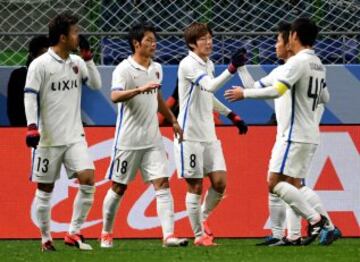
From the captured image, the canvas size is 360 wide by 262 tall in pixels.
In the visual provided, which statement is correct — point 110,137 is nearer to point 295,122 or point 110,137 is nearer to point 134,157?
point 134,157

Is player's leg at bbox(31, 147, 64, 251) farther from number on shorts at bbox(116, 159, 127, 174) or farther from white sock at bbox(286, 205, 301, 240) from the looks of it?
white sock at bbox(286, 205, 301, 240)

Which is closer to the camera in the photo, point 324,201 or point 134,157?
point 134,157

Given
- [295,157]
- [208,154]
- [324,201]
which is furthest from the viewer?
[324,201]

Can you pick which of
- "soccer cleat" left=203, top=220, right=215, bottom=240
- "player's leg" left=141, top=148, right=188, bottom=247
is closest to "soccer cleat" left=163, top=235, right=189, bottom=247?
"player's leg" left=141, top=148, right=188, bottom=247

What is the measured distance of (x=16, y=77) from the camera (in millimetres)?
14594

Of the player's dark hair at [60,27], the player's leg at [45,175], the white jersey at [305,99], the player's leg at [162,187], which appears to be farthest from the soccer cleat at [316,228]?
the player's dark hair at [60,27]

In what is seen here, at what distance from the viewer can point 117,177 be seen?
12.3 metres

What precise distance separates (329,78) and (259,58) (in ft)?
2.87

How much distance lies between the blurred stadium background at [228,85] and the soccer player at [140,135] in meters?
1.77

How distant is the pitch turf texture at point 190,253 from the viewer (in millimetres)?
10617

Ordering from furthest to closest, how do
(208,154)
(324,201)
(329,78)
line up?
(329,78) < (324,201) < (208,154)

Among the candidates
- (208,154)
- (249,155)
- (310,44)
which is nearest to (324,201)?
(249,155)

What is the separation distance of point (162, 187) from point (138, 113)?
0.72 m

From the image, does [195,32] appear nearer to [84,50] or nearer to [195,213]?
[84,50]
